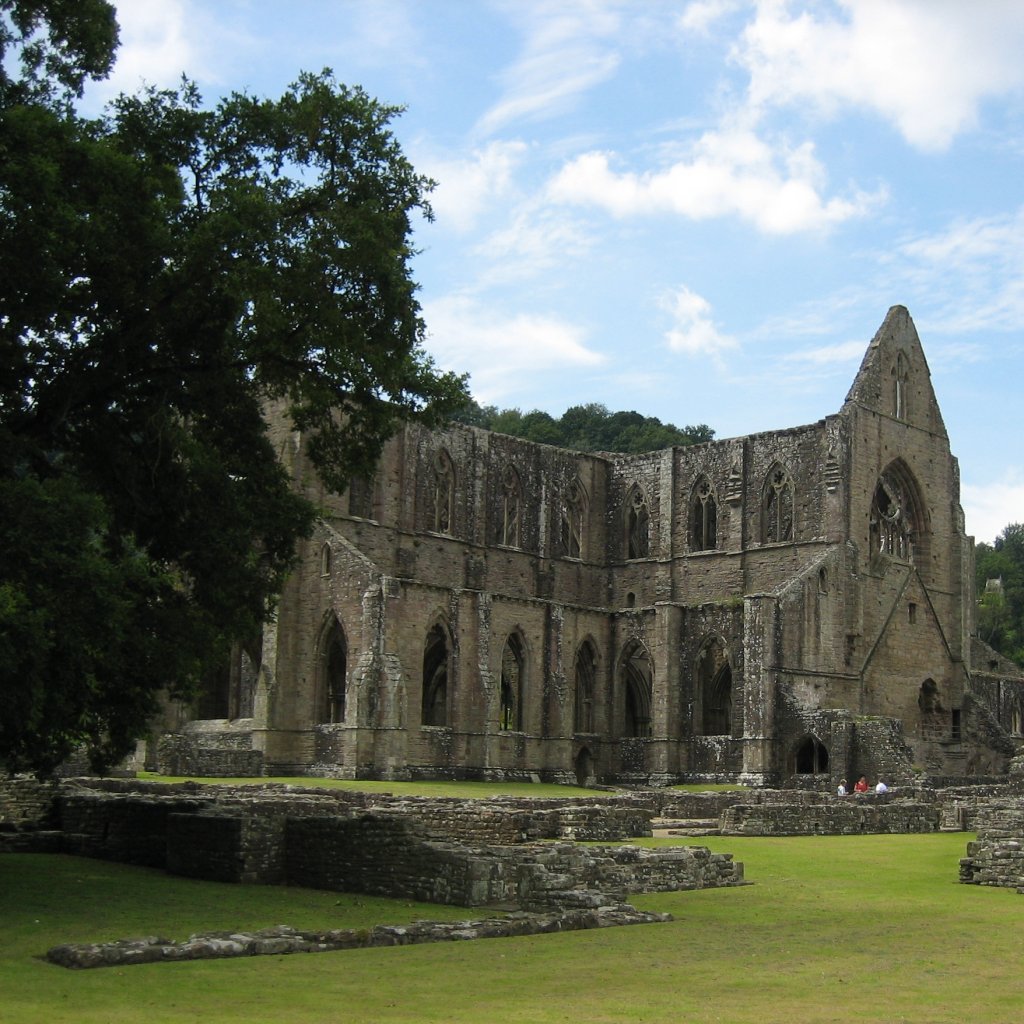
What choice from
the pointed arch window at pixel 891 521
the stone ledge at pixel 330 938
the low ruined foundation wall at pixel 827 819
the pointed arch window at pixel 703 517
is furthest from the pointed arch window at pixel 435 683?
the stone ledge at pixel 330 938

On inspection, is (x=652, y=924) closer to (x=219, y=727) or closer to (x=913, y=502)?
(x=219, y=727)

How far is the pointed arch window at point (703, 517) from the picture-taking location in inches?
2272

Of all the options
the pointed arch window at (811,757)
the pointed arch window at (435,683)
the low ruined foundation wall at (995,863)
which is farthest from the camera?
the pointed arch window at (435,683)

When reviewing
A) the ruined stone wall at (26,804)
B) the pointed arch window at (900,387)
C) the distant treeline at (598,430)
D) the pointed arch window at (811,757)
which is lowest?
the ruined stone wall at (26,804)

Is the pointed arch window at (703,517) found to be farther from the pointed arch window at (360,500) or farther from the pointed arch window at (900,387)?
the pointed arch window at (360,500)

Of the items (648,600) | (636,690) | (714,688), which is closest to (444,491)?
(648,600)

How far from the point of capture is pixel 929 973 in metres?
13.6

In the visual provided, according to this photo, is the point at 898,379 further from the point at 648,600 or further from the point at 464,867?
the point at 464,867

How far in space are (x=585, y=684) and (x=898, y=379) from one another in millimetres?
15993

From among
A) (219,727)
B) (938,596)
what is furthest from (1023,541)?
A: (219,727)

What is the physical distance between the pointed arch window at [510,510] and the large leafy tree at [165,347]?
109 ft

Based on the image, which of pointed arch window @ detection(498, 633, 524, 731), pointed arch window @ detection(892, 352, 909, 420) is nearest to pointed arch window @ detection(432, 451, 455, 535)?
pointed arch window @ detection(498, 633, 524, 731)

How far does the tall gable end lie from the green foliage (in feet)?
163

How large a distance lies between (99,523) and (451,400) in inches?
268
